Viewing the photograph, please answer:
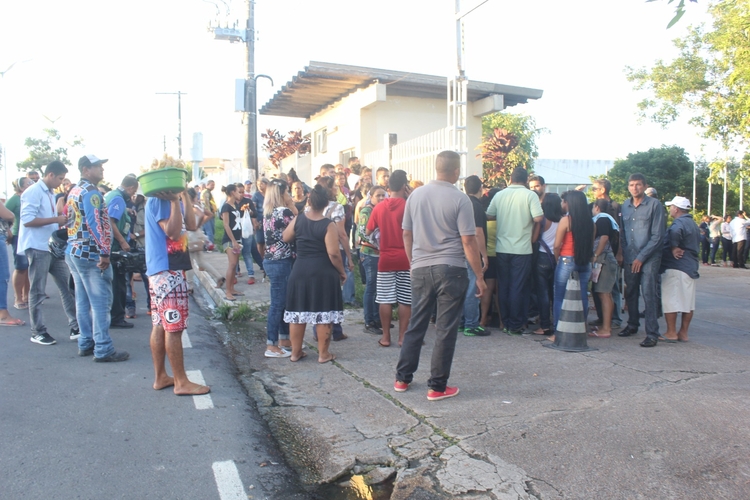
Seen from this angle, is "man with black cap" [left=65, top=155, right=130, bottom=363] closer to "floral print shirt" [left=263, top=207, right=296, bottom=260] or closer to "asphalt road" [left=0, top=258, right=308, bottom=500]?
"asphalt road" [left=0, top=258, right=308, bottom=500]

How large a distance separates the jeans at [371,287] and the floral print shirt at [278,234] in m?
1.21

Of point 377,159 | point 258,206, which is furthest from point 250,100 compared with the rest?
point 258,206

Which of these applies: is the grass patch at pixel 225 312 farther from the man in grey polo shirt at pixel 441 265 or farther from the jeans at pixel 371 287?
the man in grey polo shirt at pixel 441 265

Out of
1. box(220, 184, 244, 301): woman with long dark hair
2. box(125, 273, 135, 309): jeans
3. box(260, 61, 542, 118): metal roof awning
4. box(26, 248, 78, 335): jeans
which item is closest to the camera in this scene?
box(26, 248, 78, 335): jeans

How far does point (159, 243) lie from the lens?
4.90 metres

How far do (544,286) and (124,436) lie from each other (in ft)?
16.9

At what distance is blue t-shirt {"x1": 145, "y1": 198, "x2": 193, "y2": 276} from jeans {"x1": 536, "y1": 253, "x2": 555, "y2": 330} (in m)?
4.46

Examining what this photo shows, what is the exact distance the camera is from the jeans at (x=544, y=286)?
24.2 feet

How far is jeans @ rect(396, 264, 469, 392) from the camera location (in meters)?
4.79

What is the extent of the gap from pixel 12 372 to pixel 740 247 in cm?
1890

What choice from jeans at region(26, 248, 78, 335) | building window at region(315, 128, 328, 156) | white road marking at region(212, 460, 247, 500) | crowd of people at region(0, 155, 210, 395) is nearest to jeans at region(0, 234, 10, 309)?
crowd of people at region(0, 155, 210, 395)

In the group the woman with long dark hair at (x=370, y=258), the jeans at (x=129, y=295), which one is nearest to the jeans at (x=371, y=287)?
the woman with long dark hair at (x=370, y=258)

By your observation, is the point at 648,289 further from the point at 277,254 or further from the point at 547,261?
the point at 277,254

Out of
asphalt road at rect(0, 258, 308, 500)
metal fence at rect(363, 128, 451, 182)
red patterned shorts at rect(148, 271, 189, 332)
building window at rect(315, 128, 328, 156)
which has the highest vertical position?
building window at rect(315, 128, 328, 156)
